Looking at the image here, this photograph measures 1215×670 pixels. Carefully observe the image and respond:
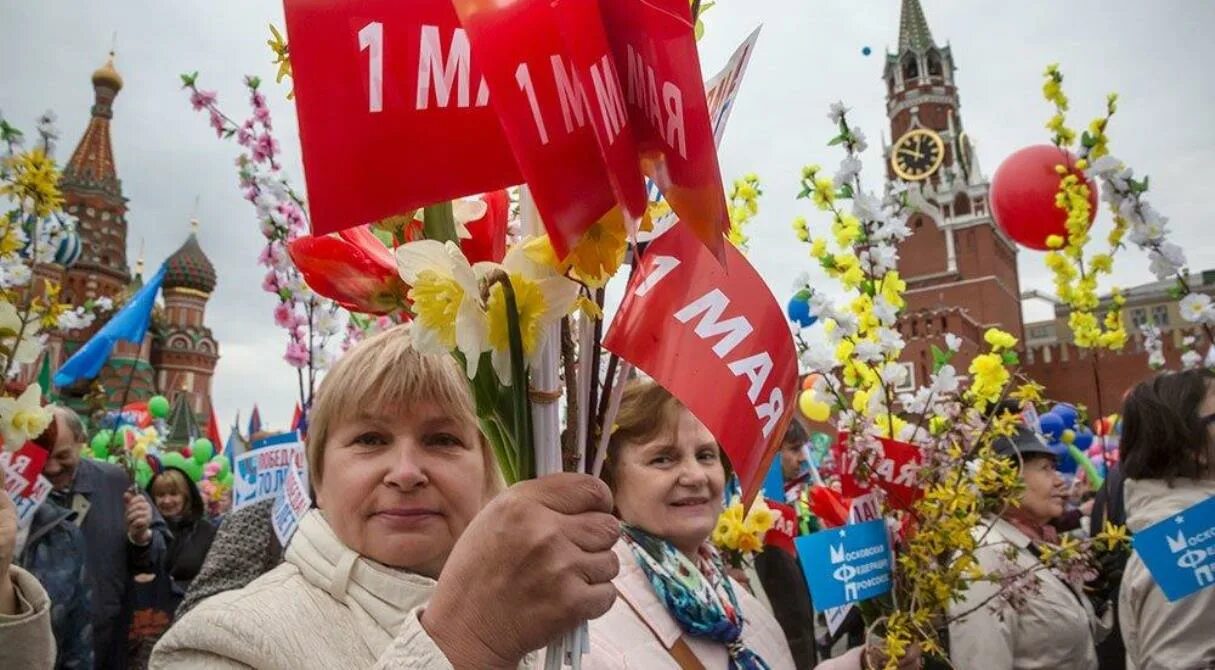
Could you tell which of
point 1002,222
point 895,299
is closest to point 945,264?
point 1002,222

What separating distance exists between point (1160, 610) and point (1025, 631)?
432 mm

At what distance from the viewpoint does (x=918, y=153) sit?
172 feet

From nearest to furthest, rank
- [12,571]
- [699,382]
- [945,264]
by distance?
[699,382] → [12,571] → [945,264]

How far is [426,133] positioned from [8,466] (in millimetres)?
2871

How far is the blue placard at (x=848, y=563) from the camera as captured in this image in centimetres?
204

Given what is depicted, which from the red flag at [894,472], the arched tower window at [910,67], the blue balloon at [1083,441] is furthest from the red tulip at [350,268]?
the arched tower window at [910,67]

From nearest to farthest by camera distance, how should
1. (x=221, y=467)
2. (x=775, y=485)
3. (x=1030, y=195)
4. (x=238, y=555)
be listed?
(x=238, y=555) < (x=775, y=485) < (x=1030, y=195) < (x=221, y=467)

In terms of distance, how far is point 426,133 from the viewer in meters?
0.81

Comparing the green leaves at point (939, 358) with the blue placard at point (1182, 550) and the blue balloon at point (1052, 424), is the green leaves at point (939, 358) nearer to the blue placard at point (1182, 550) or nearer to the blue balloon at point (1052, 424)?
the blue placard at point (1182, 550)

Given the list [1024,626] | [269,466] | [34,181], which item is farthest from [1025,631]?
[34,181]

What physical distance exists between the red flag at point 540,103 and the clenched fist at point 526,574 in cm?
27

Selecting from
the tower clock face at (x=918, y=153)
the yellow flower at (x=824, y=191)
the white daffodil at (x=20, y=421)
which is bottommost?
the white daffodil at (x=20, y=421)

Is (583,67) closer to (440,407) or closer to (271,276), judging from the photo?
(440,407)

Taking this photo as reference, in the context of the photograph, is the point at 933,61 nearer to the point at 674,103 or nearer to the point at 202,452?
the point at 202,452
